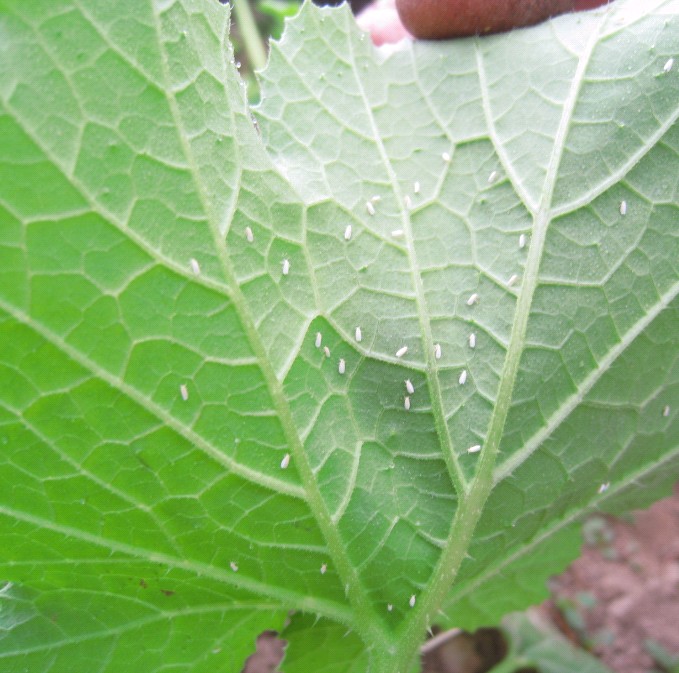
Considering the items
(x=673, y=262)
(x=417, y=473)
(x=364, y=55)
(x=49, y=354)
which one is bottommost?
(x=417, y=473)

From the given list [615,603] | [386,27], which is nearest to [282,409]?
[386,27]

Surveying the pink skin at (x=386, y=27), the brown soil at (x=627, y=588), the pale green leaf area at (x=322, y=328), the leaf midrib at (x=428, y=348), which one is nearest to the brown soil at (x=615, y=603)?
the brown soil at (x=627, y=588)

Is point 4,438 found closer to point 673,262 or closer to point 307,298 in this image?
point 307,298

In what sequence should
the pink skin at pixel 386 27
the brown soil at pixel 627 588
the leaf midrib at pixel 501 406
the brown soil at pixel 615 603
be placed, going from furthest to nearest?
the brown soil at pixel 627 588, the brown soil at pixel 615 603, the pink skin at pixel 386 27, the leaf midrib at pixel 501 406

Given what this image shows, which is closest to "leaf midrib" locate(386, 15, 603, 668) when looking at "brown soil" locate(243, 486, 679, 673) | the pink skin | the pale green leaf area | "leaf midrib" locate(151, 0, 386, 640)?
the pale green leaf area

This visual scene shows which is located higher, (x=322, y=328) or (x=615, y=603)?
(x=322, y=328)

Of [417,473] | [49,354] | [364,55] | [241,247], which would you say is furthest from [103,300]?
[364,55]

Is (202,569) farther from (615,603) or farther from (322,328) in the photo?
(615,603)

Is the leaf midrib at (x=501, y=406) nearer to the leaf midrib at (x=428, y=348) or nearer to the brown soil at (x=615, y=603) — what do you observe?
the leaf midrib at (x=428, y=348)
